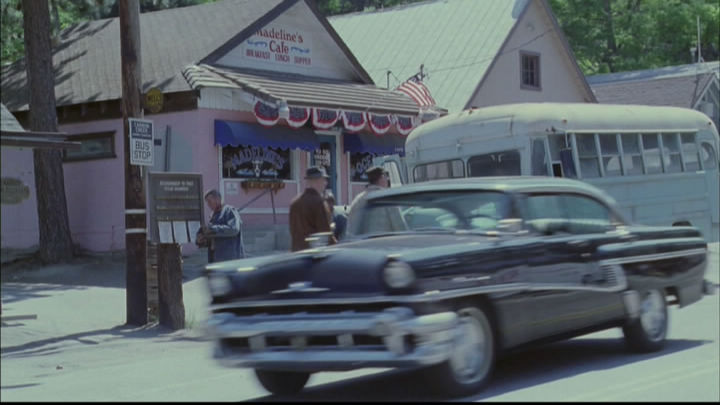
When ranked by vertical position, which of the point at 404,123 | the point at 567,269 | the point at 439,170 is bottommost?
the point at 567,269

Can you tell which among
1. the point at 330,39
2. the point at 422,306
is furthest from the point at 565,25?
the point at 422,306

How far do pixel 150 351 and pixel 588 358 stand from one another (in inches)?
198

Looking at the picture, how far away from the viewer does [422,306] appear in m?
7.91

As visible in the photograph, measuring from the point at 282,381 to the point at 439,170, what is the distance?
1069cm

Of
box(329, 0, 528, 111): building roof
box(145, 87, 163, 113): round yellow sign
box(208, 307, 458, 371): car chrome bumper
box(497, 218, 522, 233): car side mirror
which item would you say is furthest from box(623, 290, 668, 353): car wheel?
box(329, 0, 528, 111): building roof

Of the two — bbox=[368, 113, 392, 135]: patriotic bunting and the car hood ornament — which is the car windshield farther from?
bbox=[368, 113, 392, 135]: patriotic bunting

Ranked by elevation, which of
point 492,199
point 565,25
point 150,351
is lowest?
point 150,351

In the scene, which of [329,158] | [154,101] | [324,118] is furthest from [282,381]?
[329,158]

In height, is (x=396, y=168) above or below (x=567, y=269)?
above

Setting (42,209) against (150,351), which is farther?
(42,209)

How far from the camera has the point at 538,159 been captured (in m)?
18.0

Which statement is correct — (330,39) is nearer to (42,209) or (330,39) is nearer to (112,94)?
(112,94)

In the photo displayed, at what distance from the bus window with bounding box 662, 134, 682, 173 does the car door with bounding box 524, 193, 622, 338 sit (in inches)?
419

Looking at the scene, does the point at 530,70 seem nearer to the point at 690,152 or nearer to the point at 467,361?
the point at 690,152
